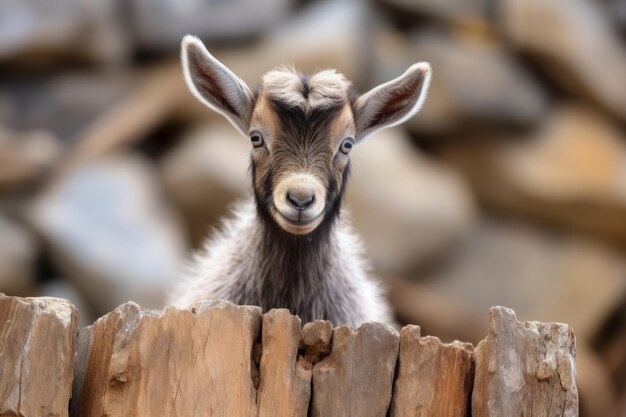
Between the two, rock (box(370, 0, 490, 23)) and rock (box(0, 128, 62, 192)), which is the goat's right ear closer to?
rock (box(0, 128, 62, 192))

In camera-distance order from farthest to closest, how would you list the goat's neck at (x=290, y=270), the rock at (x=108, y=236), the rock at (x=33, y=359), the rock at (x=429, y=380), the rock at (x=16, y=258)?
the rock at (x=108, y=236) < the rock at (x=16, y=258) < the goat's neck at (x=290, y=270) < the rock at (x=429, y=380) < the rock at (x=33, y=359)

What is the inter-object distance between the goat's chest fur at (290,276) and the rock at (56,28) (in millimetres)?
7499

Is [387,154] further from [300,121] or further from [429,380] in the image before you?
[429,380]

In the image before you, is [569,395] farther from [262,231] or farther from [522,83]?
[522,83]

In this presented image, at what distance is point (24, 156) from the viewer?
1434cm

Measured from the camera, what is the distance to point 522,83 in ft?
52.8

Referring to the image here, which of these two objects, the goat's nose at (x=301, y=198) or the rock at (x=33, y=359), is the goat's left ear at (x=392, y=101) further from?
the rock at (x=33, y=359)

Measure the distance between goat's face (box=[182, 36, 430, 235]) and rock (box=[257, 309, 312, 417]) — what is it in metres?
1.33

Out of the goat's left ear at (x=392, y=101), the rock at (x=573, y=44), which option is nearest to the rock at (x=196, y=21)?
the rock at (x=573, y=44)

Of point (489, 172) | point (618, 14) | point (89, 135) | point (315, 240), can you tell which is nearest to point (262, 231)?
point (315, 240)

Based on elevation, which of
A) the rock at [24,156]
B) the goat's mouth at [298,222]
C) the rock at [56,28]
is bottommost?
the goat's mouth at [298,222]

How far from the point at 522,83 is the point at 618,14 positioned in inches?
70.2

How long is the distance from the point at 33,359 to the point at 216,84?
2759mm

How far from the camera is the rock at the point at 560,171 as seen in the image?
51.9ft
